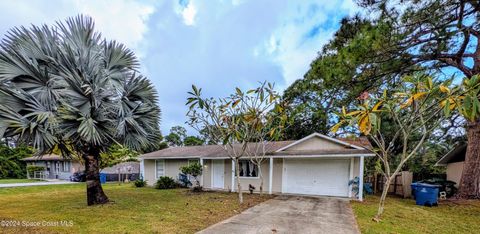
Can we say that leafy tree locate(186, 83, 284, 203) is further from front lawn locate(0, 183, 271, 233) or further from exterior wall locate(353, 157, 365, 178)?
exterior wall locate(353, 157, 365, 178)

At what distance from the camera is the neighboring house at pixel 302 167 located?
40.7ft

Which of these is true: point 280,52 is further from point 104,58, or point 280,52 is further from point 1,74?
point 1,74

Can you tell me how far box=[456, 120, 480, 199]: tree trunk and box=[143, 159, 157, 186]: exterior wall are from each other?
17920mm

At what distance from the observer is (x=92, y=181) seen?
9383mm

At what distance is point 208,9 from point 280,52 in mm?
4684

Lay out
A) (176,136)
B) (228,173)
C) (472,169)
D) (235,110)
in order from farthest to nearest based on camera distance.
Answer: (176,136)
(228,173)
(235,110)
(472,169)

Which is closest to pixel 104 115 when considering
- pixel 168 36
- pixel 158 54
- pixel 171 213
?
pixel 171 213

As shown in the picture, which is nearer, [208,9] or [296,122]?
[208,9]

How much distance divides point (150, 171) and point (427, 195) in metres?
16.8

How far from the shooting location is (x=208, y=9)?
12.3 meters

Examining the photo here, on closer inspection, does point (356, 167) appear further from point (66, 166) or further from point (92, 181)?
point (66, 166)

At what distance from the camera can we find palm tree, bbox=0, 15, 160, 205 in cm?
738

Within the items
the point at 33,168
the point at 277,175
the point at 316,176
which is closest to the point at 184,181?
the point at 277,175

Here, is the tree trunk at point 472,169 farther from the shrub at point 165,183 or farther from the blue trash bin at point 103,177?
the blue trash bin at point 103,177
